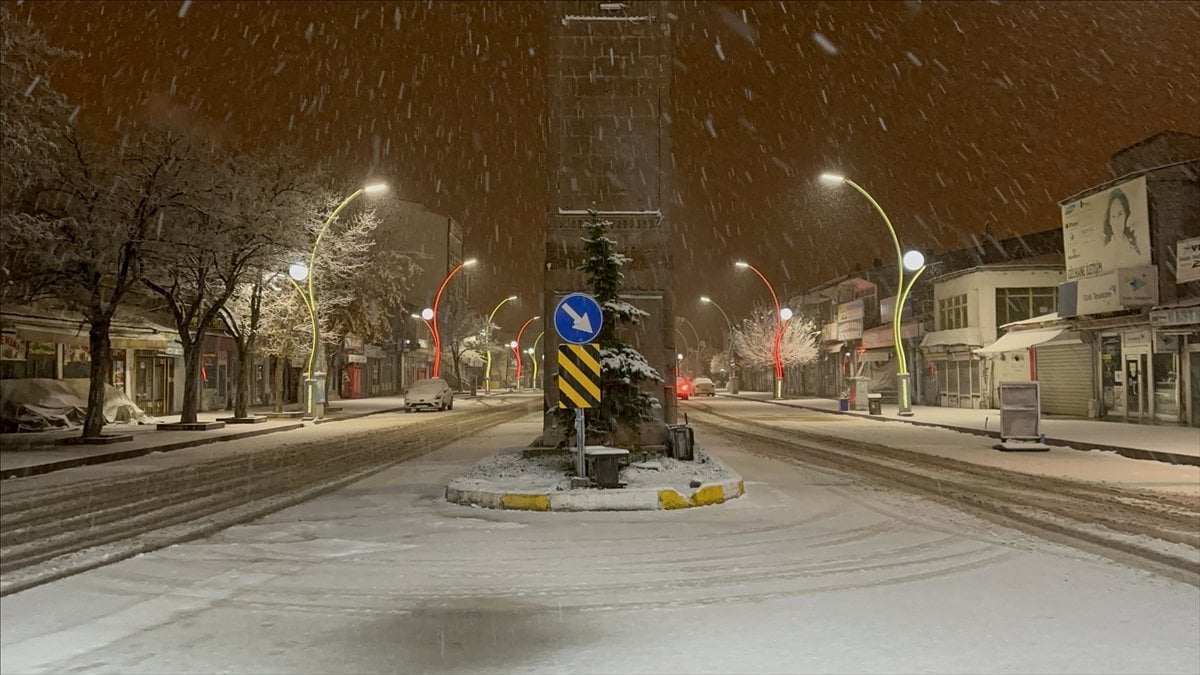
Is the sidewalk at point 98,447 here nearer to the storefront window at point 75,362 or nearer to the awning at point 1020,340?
the storefront window at point 75,362

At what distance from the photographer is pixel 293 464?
1891 cm

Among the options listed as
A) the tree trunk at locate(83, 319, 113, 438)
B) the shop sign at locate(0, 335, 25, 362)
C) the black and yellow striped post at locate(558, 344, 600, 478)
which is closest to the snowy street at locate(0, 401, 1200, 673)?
the black and yellow striped post at locate(558, 344, 600, 478)

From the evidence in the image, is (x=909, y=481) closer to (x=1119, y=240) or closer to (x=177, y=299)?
(x=1119, y=240)

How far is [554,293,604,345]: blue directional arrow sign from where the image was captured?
40.8 ft

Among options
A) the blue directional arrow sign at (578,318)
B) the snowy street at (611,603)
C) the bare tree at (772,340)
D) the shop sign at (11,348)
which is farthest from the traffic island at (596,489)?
the bare tree at (772,340)

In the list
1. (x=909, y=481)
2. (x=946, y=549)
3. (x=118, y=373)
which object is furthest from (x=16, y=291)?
(x=946, y=549)

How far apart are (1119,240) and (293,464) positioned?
26934mm

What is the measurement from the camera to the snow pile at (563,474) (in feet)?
41.3

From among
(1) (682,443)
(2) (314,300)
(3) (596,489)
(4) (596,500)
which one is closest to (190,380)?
(2) (314,300)

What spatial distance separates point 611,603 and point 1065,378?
3389 cm

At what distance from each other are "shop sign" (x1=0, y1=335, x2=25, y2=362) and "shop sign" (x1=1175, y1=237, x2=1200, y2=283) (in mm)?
35151

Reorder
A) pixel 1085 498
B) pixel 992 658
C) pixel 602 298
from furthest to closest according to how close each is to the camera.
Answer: pixel 602 298, pixel 1085 498, pixel 992 658

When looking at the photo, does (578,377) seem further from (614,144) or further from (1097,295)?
(1097,295)

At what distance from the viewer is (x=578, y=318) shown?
12.5 meters
